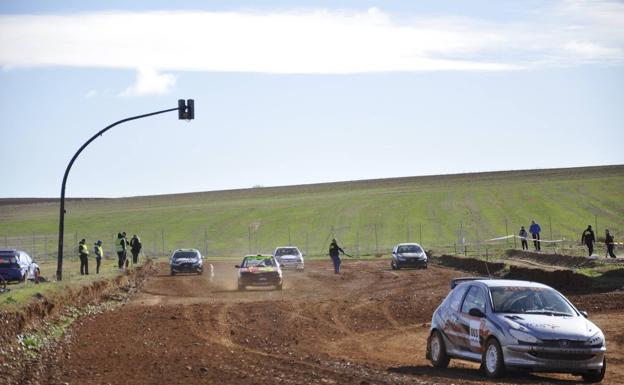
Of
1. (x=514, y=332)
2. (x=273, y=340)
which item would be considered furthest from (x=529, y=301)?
(x=273, y=340)

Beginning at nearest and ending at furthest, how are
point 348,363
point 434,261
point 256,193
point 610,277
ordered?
point 348,363 → point 610,277 → point 434,261 → point 256,193

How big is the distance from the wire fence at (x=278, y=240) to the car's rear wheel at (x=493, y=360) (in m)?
60.8

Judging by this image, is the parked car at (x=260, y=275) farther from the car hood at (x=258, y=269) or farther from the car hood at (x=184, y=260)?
the car hood at (x=184, y=260)

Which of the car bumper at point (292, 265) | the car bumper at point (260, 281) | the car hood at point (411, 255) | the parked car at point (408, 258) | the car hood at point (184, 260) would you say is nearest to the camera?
the car bumper at point (260, 281)

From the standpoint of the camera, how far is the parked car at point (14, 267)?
4266cm

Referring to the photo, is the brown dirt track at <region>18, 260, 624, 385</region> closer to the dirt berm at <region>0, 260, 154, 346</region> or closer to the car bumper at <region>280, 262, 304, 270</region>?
the dirt berm at <region>0, 260, 154, 346</region>

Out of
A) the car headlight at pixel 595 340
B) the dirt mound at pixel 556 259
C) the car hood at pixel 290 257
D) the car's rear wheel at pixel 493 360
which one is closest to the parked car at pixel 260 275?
the dirt mound at pixel 556 259

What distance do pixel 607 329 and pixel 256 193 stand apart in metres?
125

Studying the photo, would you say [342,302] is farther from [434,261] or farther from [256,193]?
[256,193]

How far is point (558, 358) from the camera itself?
1642 centimetres

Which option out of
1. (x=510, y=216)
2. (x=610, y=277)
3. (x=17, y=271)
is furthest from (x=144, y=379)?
(x=510, y=216)

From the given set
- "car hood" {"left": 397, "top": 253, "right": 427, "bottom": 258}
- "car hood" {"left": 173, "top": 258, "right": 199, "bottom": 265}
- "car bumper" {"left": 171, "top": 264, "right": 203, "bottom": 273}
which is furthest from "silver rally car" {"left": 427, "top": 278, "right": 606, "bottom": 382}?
"car hood" {"left": 397, "top": 253, "right": 427, "bottom": 258}

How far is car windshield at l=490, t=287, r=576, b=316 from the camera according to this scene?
17.6 meters

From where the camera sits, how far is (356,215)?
345ft
